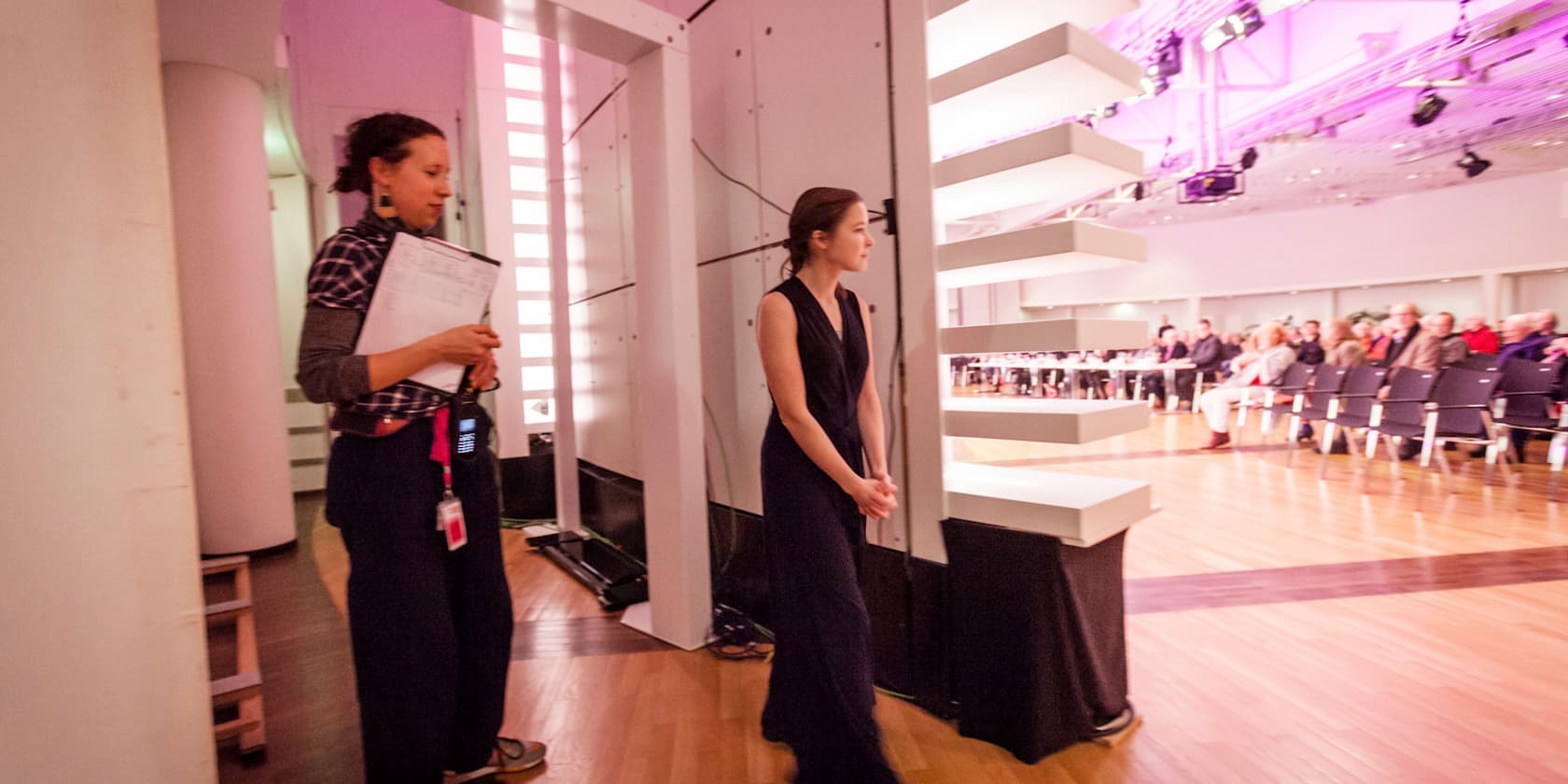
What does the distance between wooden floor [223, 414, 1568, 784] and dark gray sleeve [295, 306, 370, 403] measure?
1200 millimetres

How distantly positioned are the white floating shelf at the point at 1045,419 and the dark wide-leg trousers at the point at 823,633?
53 centimetres

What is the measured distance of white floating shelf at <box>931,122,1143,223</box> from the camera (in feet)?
6.13

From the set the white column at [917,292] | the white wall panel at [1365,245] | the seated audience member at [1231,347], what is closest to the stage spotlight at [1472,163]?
the white wall panel at [1365,245]

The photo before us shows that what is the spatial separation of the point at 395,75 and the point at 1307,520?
9023 mm

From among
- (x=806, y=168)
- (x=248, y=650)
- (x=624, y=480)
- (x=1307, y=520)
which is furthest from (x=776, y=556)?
(x=1307, y=520)

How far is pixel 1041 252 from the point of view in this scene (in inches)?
74.7

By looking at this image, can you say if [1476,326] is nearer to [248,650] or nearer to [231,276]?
[248,650]

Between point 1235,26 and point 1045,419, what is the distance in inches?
279

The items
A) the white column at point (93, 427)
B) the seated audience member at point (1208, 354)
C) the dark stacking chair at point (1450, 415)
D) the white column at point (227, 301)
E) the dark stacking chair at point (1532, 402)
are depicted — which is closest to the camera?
the white column at point (93, 427)

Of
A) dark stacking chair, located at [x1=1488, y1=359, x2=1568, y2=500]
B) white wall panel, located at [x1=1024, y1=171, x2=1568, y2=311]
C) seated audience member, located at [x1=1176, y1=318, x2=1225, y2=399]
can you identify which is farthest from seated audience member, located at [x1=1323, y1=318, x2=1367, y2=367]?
white wall panel, located at [x1=1024, y1=171, x2=1568, y2=311]

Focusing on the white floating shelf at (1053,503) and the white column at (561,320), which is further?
the white column at (561,320)

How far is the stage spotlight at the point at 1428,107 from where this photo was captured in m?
7.21

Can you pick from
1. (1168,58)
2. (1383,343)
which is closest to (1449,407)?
(1383,343)

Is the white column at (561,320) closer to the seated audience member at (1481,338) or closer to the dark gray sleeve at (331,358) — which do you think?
the dark gray sleeve at (331,358)
